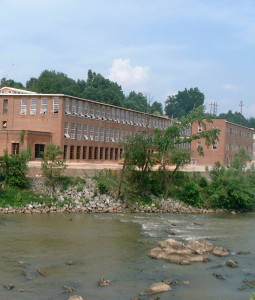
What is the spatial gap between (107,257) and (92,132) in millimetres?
37832

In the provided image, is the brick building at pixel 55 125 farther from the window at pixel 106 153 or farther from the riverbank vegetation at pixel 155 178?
the riverbank vegetation at pixel 155 178

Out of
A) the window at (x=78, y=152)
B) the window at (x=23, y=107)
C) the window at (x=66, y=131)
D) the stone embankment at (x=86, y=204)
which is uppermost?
the window at (x=23, y=107)

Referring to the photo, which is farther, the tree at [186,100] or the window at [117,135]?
the tree at [186,100]

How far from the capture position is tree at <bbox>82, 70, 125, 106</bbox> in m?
100

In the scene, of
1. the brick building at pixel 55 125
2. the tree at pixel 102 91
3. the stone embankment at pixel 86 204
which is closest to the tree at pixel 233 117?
the tree at pixel 102 91

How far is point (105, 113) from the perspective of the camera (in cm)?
6288

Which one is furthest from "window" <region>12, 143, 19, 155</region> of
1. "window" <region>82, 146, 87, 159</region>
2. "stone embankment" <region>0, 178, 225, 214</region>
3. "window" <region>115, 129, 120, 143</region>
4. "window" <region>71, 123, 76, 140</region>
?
"window" <region>115, 129, 120, 143</region>

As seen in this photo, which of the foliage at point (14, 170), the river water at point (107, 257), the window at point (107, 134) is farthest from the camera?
the window at point (107, 134)

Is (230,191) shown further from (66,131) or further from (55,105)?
(55,105)

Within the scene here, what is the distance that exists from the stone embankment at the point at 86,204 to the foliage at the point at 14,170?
1.13m

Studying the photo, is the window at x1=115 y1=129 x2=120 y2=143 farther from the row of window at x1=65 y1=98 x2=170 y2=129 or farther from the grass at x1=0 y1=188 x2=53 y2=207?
the grass at x1=0 y1=188 x2=53 y2=207

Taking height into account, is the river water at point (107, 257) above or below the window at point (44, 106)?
below

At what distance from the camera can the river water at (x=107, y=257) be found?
18.4m

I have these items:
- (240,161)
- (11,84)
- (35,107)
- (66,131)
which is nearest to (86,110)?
(66,131)
